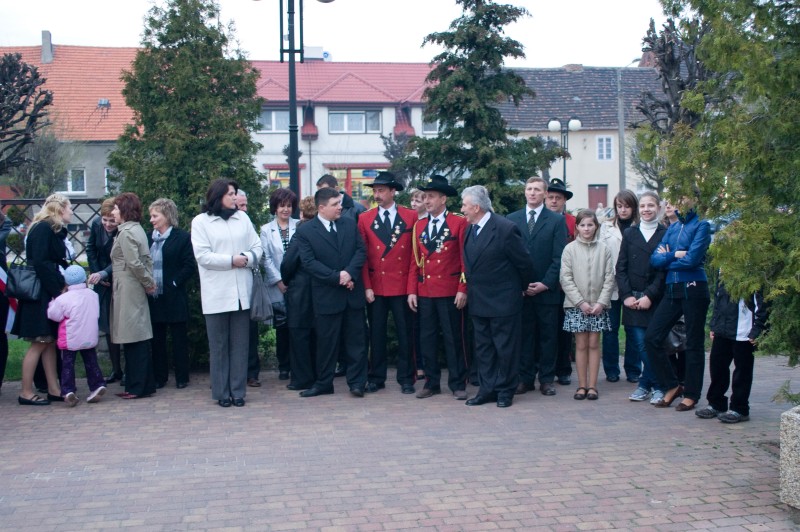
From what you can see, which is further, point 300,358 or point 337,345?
point 300,358

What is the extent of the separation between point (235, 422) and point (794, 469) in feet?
15.3

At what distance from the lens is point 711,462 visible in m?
6.60

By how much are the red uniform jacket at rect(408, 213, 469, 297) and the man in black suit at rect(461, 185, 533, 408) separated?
232mm

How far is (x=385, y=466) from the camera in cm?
657

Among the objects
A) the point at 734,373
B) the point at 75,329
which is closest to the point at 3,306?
the point at 75,329

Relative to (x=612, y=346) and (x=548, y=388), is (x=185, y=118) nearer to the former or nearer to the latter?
(x=548, y=388)

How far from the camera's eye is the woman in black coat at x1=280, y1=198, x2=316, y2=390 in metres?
9.44

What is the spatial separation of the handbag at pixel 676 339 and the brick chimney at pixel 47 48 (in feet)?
158

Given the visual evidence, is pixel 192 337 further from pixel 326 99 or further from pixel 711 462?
pixel 326 99

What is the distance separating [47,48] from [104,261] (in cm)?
4458

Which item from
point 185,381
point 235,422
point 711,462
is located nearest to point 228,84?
point 185,381

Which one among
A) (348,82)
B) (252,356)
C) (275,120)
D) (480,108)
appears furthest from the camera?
(348,82)

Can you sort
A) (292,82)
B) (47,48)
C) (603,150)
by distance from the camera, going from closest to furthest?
1. (292,82)
2. (47,48)
3. (603,150)

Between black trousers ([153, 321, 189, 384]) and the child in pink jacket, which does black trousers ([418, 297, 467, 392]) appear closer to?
black trousers ([153, 321, 189, 384])
